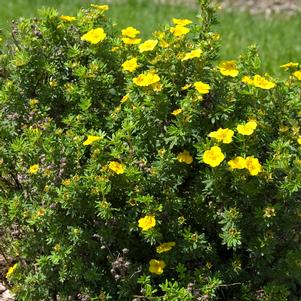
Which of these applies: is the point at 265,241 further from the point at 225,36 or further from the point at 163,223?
the point at 225,36

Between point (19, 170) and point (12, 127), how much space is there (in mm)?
231

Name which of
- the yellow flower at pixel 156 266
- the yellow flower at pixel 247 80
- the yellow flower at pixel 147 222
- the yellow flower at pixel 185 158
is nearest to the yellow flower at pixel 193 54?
the yellow flower at pixel 247 80

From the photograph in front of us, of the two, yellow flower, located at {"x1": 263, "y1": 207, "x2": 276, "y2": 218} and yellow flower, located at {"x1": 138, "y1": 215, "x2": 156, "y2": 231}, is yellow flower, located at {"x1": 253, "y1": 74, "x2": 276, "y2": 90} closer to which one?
yellow flower, located at {"x1": 263, "y1": 207, "x2": 276, "y2": 218}

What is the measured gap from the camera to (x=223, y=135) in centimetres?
264

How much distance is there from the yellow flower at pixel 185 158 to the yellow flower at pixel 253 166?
0.77 feet

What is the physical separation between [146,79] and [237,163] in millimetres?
500

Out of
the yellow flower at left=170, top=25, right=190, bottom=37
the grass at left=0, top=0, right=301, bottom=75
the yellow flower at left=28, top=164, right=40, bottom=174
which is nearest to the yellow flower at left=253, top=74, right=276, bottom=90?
the yellow flower at left=170, top=25, right=190, bottom=37

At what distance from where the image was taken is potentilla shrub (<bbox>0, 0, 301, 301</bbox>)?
8.79 ft

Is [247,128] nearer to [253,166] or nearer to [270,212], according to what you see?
[253,166]

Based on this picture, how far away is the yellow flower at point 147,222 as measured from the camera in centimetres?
259

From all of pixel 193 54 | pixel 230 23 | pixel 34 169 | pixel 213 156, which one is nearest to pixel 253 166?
pixel 213 156

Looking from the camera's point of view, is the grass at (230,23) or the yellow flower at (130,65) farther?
the grass at (230,23)

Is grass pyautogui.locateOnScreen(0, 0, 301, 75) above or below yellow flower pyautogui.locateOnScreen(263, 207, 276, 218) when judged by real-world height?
below

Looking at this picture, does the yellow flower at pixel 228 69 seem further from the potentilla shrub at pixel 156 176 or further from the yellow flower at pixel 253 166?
the yellow flower at pixel 253 166
